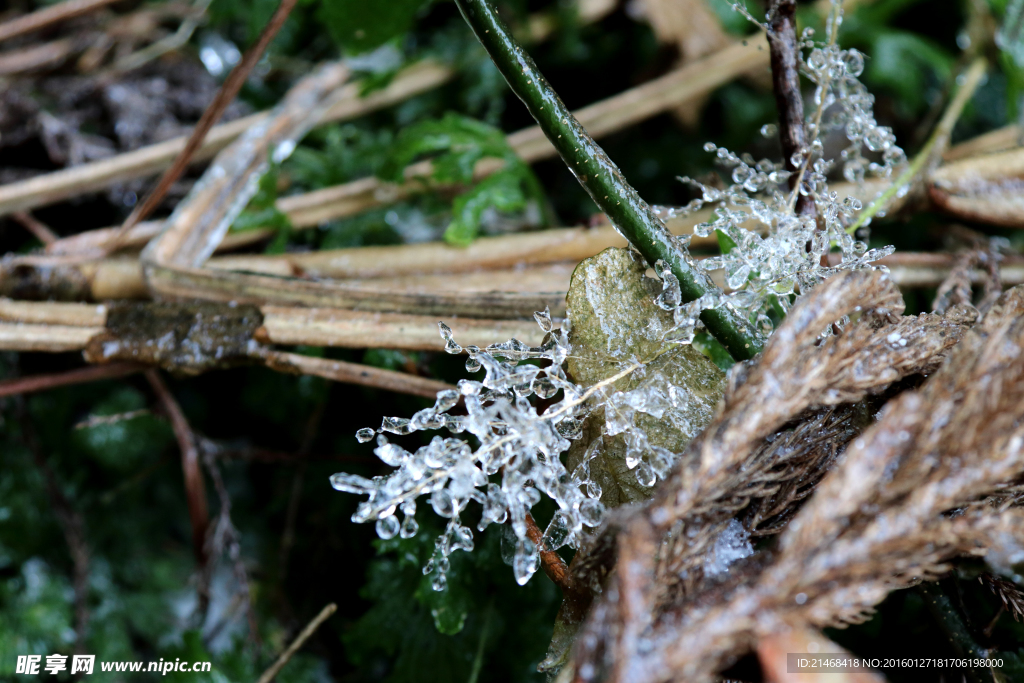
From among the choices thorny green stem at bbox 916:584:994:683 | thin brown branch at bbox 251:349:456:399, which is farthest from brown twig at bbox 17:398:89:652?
thorny green stem at bbox 916:584:994:683

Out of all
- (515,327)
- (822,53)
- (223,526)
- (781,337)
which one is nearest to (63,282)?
(223,526)

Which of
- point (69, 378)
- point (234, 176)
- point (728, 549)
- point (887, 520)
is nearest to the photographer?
point (887, 520)

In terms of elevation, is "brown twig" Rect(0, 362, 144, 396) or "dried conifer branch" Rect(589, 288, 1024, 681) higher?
"brown twig" Rect(0, 362, 144, 396)

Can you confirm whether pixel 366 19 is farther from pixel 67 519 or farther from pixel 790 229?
pixel 67 519

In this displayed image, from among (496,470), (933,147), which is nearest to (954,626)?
(496,470)

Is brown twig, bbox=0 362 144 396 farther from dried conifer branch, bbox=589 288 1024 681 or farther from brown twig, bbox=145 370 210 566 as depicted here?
dried conifer branch, bbox=589 288 1024 681

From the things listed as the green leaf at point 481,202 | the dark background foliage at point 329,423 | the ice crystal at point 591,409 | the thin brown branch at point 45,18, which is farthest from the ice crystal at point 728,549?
the thin brown branch at point 45,18
